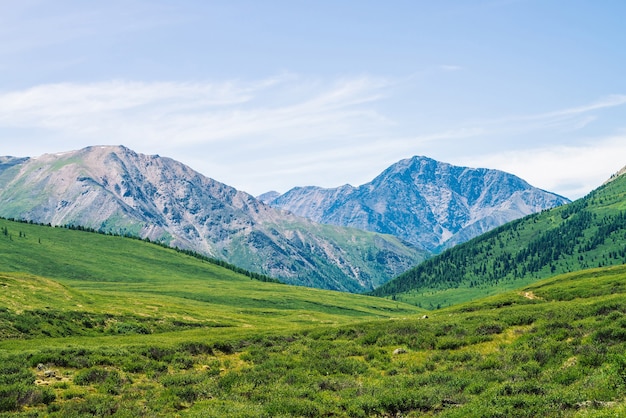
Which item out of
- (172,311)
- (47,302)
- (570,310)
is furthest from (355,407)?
(172,311)

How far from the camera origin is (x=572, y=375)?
27.6 meters

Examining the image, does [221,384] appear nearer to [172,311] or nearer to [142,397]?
[142,397]

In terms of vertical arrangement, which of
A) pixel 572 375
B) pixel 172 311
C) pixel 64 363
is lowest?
pixel 172 311

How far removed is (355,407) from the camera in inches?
1034

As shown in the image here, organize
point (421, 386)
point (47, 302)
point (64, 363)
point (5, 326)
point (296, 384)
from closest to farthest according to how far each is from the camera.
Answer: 1. point (421, 386)
2. point (296, 384)
3. point (64, 363)
4. point (5, 326)
5. point (47, 302)

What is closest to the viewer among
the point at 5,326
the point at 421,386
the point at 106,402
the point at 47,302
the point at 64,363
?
the point at 106,402

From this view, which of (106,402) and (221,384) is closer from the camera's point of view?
(106,402)

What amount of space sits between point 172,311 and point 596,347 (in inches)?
3630

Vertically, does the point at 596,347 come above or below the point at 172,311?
above

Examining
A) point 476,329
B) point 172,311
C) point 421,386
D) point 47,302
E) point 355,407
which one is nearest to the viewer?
point 355,407

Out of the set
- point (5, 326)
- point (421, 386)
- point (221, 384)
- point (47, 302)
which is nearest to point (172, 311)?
point (47, 302)

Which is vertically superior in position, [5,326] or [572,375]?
[572,375]

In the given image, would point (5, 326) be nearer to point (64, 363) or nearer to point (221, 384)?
point (64, 363)

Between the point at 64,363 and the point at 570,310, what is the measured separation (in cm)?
4309
